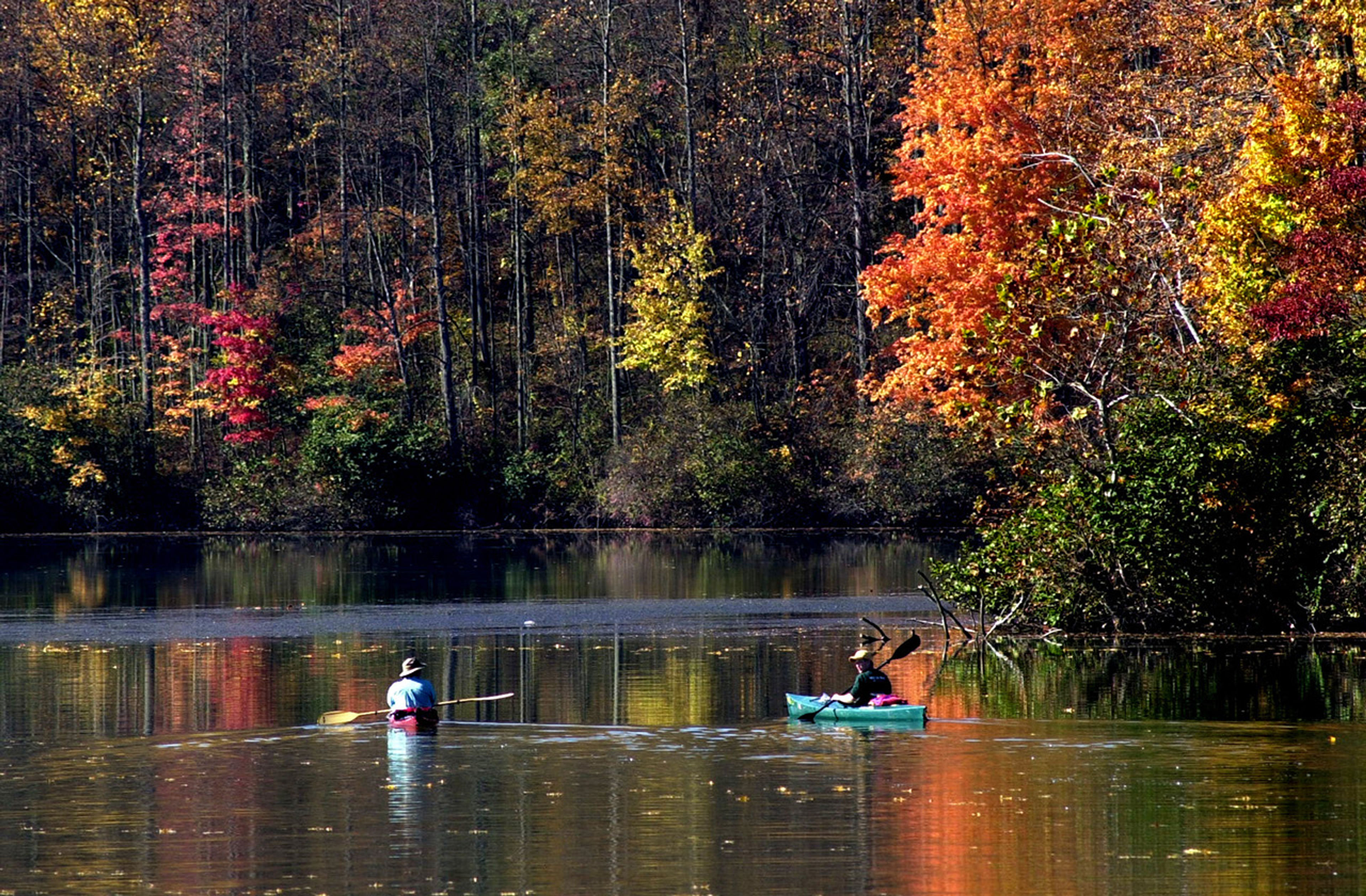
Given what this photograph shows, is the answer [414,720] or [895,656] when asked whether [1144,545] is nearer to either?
[895,656]

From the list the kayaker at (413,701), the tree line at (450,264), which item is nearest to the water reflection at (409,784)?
the kayaker at (413,701)

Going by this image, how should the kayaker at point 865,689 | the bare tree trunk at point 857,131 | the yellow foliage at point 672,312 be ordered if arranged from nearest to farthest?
the kayaker at point 865,689, the bare tree trunk at point 857,131, the yellow foliage at point 672,312

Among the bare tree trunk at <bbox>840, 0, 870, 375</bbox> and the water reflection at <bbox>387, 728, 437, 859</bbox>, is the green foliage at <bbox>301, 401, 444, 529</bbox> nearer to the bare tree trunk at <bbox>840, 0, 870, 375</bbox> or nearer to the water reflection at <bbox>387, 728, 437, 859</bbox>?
the bare tree trunk at <bbox>840, 0, 870, 375</bbox>

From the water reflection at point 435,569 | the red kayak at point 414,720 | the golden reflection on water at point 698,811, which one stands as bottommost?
the golden reflection on water at point 698,811

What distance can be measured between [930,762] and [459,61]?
55353mm

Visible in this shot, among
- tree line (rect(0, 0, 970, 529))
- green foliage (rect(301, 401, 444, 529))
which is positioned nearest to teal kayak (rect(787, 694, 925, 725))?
tree line (rect(0, 0, 970, 529))

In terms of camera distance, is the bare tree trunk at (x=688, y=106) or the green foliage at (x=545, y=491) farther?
the bare tree trunk at (x=688, y=106)

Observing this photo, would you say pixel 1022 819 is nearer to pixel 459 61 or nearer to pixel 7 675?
pixel 7 675

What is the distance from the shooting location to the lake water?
1433 cm

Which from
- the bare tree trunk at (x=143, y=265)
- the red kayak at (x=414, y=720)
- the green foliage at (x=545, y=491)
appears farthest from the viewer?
the bare tree trunk at (x=143, y=265)

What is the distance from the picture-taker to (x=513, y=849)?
1509 centimetres

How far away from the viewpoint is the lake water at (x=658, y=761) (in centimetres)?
1433

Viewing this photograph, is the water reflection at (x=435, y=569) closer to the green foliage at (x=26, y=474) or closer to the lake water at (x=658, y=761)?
the green foliage at (x=26, y=474)

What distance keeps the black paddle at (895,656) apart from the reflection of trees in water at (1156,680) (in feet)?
1.87
